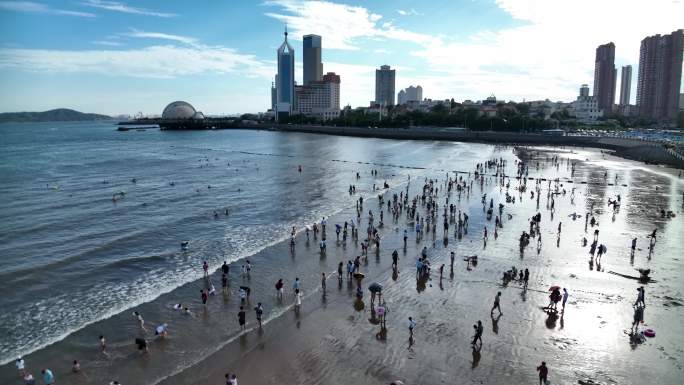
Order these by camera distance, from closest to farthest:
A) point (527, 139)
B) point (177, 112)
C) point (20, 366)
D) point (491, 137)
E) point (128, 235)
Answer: point (20, 366)
point (128, 235)
point (527, 139)
point (491, 137)
point (177, 112)

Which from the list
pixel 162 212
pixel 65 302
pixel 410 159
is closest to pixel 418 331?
pixel 65 302

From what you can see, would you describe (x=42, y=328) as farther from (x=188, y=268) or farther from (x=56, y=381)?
(x=188, y=268)

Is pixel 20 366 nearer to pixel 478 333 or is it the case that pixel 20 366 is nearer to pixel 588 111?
A: pixel 478 333

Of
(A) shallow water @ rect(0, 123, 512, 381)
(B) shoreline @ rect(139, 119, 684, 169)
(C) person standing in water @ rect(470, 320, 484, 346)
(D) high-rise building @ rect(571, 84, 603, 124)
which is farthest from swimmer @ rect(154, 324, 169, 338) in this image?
(D) high-rise building @ rect(571, 84, 603, 124)

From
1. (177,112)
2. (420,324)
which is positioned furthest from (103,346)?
(177,112)

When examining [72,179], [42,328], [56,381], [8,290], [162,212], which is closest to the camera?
[56,381]

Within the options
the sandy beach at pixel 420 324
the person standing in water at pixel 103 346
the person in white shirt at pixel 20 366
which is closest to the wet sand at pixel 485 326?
the sandy beach at pixel 420 324

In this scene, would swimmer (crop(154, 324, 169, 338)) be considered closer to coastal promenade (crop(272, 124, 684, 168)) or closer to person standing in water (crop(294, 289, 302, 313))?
person standing in water (crop(294, 289, 302, 313))
